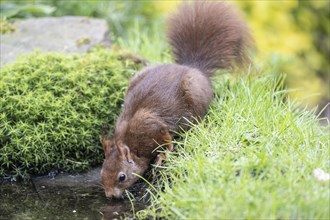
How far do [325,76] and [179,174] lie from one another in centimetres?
650

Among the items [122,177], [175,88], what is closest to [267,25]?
[175,88]

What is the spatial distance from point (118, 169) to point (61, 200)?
0.46 metres

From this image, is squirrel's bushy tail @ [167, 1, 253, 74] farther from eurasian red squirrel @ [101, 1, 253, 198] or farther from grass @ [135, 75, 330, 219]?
grass @ [135, 75, 330, 219]

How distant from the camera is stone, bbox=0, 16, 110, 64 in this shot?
251 inches

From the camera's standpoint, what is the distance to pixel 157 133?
486 centimetres

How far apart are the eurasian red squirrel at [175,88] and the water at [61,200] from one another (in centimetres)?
15

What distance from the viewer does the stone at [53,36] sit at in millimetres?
6372

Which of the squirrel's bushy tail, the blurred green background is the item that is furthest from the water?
the blurred green background

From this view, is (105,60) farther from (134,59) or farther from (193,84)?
(193,84)

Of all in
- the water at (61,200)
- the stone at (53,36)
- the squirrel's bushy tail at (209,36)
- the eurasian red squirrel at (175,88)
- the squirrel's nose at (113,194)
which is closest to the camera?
the water at (61,200)

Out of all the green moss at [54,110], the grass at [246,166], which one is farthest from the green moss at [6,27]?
the grass at [246,166]

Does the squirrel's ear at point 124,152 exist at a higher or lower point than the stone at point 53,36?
lower

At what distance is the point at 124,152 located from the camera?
15.3 feet

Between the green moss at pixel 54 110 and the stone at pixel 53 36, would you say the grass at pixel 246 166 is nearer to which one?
the green moss at pixel 54 110
